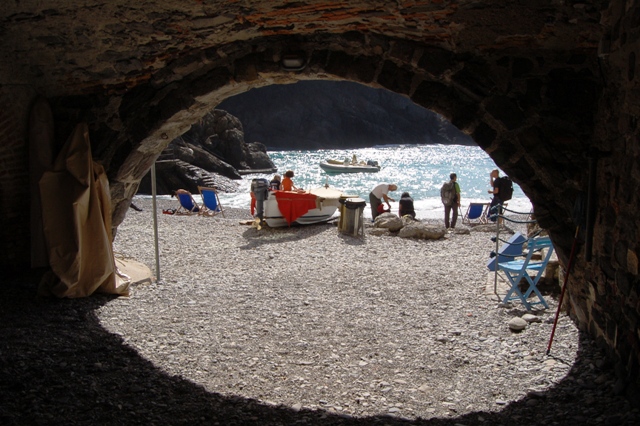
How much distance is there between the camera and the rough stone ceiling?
386 cm

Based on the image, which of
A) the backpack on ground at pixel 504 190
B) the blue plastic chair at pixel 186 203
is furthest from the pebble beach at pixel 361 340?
the blue plastic chair at pixel 186 203

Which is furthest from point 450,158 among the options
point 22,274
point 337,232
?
point 22,274

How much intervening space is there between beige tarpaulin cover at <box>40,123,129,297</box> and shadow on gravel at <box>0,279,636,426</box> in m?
1.01

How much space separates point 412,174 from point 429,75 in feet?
119

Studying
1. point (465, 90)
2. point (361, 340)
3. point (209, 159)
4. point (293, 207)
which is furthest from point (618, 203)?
point (209, 159)

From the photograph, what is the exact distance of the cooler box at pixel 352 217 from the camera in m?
9.72

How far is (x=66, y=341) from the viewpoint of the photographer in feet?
14.1

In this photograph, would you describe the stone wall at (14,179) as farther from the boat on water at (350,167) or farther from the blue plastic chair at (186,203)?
the boat on water at (350,167)

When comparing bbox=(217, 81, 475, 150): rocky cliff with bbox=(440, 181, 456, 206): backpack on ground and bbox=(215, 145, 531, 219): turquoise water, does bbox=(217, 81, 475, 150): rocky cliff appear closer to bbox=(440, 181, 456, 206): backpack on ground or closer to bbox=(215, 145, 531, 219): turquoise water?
bbox=(215, 145, 531, 219): turquoise water

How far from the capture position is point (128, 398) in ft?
11.4

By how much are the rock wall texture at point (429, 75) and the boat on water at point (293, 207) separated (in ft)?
16.2

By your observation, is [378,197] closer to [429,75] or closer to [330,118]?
[429,75]

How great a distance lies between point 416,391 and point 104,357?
7.22 feet

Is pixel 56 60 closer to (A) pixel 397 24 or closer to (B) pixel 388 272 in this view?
(A) pixel 397 24
